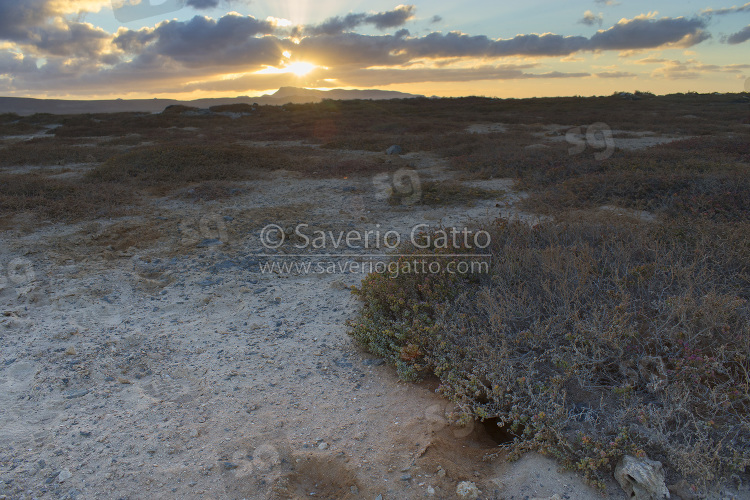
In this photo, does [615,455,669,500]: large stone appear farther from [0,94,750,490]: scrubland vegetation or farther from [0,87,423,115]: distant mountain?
[0,87,423,115]: distant mountain

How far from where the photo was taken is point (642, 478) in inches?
104

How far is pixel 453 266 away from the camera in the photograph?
5.06 meters

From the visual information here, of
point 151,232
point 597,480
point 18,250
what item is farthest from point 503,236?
point 18,250

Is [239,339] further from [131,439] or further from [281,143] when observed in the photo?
[281,143]

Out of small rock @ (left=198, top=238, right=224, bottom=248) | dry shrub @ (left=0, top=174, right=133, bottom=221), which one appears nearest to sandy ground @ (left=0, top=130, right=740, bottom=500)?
small rock @ (left=198, top=238, right=224, bottom=248)

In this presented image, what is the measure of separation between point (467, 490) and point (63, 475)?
2.56m

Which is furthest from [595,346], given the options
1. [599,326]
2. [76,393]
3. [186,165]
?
[186,165]

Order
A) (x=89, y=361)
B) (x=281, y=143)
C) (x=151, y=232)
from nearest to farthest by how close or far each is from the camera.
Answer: (x=89, y=361), (x=151, y=232), (x=281, y=143)

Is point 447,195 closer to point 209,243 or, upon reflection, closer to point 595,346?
point 209,243

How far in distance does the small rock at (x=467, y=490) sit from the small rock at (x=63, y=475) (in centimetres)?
246

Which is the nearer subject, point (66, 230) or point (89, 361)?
point (89, 361)

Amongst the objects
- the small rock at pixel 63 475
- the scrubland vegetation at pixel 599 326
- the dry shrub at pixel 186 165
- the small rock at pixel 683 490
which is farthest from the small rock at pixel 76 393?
the dry shrub at pixel 186 165

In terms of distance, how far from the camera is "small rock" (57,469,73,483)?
2.94 m

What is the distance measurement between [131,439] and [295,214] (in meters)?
6.21
